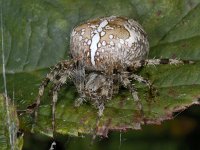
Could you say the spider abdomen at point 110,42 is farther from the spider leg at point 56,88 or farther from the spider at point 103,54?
the spider leg at point 56,88

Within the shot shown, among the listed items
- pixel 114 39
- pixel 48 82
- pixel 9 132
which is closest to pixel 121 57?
pixel 114 39

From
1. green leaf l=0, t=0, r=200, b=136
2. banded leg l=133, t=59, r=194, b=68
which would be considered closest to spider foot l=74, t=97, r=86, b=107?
green leaf l=0, t=0, r=200, b=136

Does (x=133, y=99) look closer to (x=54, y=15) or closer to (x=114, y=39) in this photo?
(x=114, y=39)

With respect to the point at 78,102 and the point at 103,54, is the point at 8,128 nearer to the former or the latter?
the point at 78,102

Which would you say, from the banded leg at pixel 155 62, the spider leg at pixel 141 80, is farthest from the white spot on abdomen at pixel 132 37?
the spider leg at pixel 141 80

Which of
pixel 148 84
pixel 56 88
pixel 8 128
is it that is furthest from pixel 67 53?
Answer: pixel 8 128

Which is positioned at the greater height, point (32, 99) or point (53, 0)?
point (53, 0)
